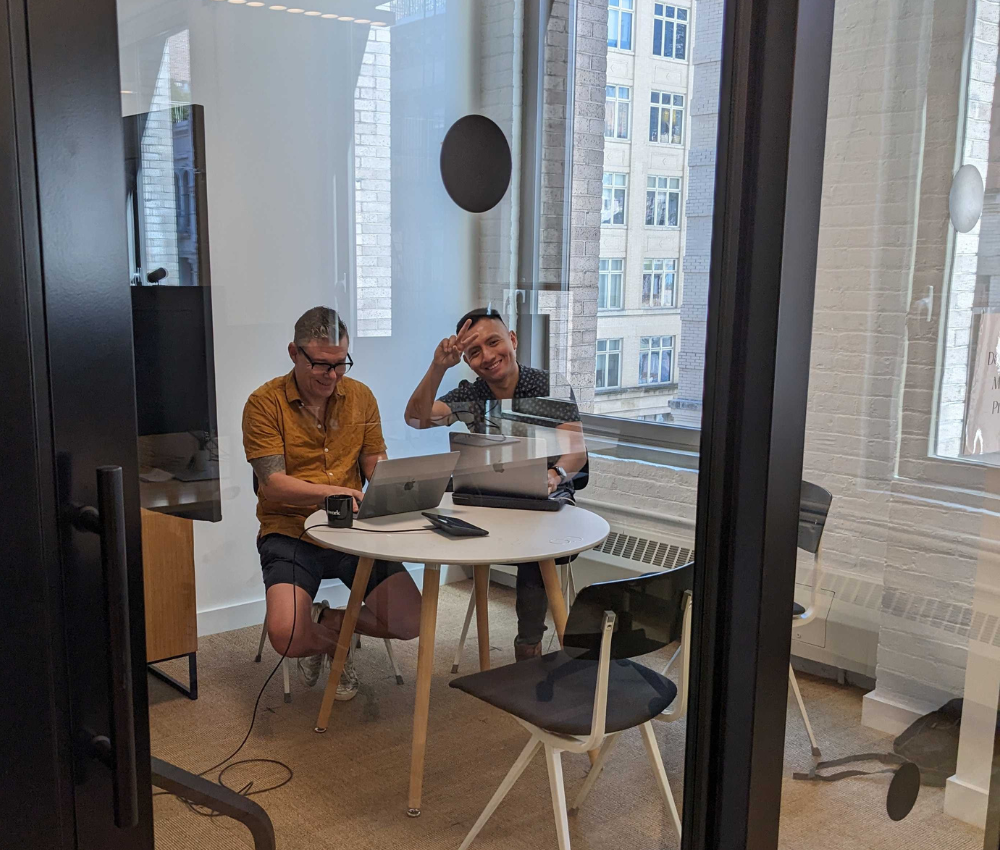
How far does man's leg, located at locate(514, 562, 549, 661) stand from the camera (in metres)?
1.60

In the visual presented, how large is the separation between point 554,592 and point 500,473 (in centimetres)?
23

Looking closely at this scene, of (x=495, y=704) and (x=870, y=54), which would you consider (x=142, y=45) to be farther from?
(x=870, y=54)

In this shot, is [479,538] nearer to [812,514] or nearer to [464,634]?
[464,634]

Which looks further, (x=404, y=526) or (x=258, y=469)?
(x=404, y=526)

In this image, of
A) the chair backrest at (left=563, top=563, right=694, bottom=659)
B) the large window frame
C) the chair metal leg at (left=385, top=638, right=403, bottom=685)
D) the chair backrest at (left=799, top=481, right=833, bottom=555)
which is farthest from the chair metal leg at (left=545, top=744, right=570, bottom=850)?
the large window frame

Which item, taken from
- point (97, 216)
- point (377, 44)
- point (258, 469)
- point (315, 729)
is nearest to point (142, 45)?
point (97, 216)

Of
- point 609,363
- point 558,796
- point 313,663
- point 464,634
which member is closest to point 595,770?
point 558,796

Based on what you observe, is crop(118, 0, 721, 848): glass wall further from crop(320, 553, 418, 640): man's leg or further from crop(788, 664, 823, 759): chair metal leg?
crop(788, 664, 823, 759): chair metal leg

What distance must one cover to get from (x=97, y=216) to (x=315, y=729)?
77 centimetres

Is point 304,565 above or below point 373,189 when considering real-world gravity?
below

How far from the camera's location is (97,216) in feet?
3.52

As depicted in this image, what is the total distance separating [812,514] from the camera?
1.78 m

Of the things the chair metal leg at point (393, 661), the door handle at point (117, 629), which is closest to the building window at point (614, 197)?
the chair metal leg at point (393, 661)

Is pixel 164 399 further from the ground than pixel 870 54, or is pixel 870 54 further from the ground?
pixel 870 54
